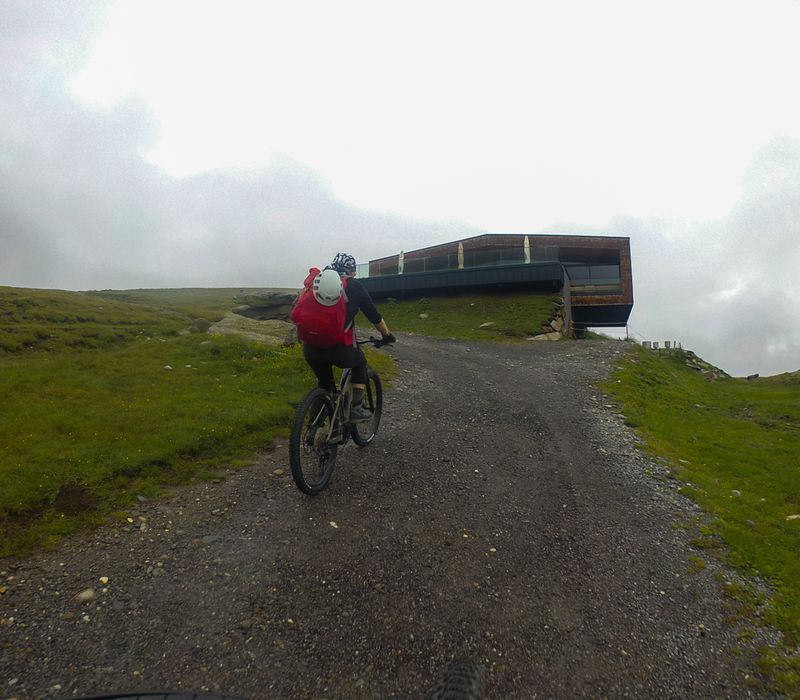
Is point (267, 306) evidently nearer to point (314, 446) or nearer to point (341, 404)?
point (341, 404)

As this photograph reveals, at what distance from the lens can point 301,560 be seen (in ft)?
14.9

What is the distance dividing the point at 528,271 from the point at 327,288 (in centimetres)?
2927

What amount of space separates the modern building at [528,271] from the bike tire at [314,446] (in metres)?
28.9

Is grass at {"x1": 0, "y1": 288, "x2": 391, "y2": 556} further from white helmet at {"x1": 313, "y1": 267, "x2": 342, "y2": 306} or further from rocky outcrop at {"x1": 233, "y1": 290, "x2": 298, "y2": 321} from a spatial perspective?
rocky outcrop at {"x1": 233, "y1": 290, "x2": 298, "y2": 321}

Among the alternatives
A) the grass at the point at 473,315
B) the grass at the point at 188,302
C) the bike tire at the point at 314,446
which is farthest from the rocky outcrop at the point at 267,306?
the bike tire at the point at 314,446

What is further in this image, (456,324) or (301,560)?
(456,324)

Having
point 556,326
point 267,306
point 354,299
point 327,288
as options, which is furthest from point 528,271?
point 327,288

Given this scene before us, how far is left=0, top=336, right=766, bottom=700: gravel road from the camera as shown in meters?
3.21

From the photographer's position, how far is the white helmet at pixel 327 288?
547 centimetres

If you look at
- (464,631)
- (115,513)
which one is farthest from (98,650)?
(464,631)

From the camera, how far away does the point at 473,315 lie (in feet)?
101

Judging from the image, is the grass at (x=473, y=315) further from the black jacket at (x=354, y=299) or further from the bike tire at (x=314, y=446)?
the bike tire at (x=314, y=446)

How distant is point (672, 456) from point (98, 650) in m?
9.75

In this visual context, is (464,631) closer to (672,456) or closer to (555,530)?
(555,530)
